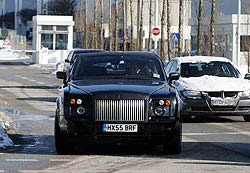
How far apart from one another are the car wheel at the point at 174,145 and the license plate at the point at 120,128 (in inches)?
24.8

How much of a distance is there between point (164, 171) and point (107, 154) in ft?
6.24

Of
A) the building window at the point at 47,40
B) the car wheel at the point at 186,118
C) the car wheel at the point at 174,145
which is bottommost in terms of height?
the car wheel at the point at 186,118

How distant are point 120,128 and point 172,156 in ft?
3.10

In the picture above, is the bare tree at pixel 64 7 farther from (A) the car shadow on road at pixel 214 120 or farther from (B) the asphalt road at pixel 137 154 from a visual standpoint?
(B) the asphalt road at pixel 137 154

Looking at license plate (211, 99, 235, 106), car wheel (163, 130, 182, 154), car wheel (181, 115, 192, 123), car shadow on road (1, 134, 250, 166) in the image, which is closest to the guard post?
car wheel (181, 115, 192, 123)

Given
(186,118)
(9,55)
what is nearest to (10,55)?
(9,55)

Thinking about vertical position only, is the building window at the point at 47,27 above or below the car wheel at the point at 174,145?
above

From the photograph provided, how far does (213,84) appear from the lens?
58.1 ft

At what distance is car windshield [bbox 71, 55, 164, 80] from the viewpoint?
13.2 metres

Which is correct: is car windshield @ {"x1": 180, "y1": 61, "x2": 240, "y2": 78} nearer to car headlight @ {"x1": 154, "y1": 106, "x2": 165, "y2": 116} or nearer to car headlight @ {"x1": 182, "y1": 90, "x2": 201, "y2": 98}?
car headlight @ {"x1": 182, "y1": 90, "x2": 201, "y2": 98}

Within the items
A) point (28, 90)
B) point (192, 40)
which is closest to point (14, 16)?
point (192, 40)

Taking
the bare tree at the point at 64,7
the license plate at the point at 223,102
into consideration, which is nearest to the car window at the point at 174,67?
the license plate at the point at 223,102

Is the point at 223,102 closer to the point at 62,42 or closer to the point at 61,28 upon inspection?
the point at 62,42

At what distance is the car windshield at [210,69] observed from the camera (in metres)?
19.2
